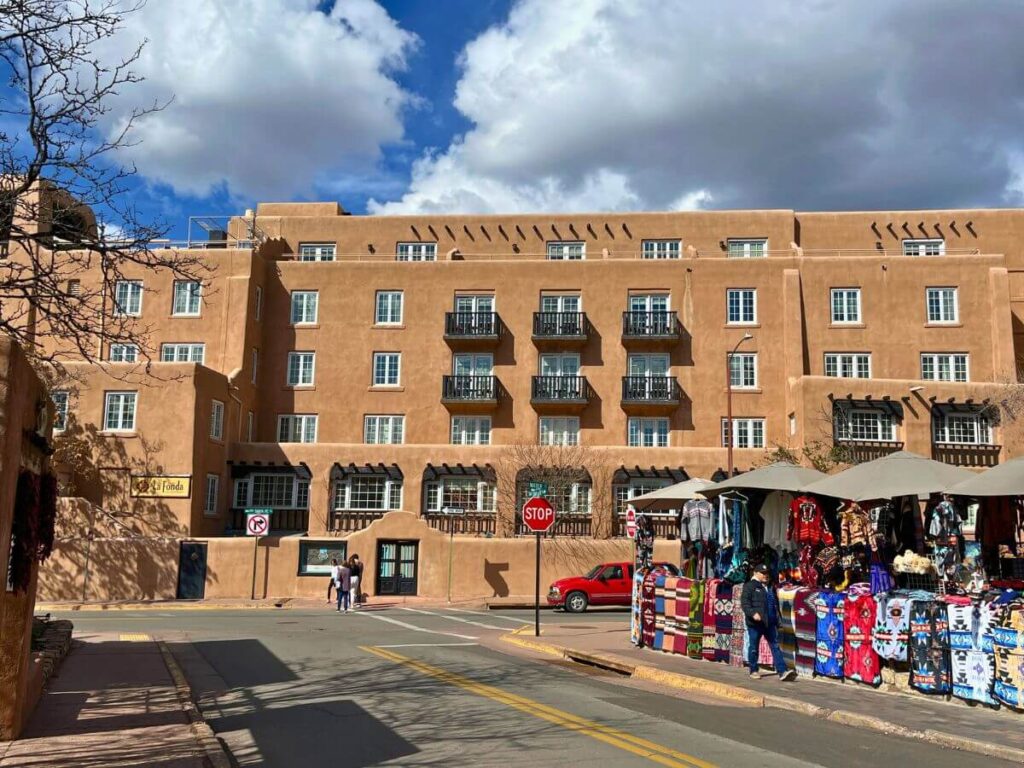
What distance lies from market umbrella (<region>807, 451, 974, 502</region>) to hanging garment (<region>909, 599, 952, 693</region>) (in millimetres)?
2132

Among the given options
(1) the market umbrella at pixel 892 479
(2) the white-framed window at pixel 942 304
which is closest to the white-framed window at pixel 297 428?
(2) the white-framed window at pixel 942 304

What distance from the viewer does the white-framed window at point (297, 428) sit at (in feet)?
142

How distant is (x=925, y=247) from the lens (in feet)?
150

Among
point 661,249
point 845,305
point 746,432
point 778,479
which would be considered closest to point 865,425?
point 746,432

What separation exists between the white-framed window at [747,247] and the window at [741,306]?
3727mm

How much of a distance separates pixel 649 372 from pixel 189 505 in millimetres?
19839

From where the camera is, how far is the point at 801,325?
4128cm

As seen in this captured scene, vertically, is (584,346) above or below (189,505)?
above

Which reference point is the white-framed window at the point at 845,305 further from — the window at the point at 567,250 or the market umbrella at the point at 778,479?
the market umbrella at the point at 778,479

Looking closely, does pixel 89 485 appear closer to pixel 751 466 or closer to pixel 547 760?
pixel 751 466

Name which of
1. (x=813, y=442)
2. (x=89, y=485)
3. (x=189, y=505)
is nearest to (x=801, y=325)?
(x=813, y=442)

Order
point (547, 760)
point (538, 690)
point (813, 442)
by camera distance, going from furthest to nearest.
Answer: point (813, 442) → point (538, 690) → point (547, 760)

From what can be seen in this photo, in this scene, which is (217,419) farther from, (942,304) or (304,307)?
(942,304)

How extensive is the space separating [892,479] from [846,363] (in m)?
28.1
